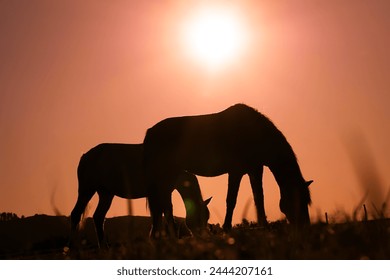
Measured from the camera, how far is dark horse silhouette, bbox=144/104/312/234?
31.9ft

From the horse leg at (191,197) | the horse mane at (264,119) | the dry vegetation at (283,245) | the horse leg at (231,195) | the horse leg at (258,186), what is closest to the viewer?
the dry vegetation at (283,245)

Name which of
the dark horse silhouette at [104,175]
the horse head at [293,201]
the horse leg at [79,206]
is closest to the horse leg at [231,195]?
the horse head at [293,201]

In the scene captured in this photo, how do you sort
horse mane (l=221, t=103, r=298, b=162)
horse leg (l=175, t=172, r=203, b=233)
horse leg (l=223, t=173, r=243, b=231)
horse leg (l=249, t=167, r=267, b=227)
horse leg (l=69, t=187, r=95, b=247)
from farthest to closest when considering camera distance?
horse leg (l=69, t=187, r=95, b=247), horse leg (l=175, t=172, r=203, b=233), horse mane (l=221, t=103, r=298, b=162), horse leg (l=223, t=173, r=243, b=231), horse leg (l=249, t=167, r=267, b=227)

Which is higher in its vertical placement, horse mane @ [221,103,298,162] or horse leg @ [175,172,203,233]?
horse mane @ [221,103,298,162]

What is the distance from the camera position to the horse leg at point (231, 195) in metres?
9.21

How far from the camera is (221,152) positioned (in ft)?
34.4

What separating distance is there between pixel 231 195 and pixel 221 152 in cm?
115

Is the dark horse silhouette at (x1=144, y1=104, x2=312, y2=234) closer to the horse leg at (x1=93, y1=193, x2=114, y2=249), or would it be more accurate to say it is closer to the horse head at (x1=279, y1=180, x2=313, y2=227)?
the horse head at (x1=279, y1=180, x2=313, y2=227)

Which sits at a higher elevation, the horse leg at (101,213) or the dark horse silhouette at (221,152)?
the dark horse silhouette at (221,152)

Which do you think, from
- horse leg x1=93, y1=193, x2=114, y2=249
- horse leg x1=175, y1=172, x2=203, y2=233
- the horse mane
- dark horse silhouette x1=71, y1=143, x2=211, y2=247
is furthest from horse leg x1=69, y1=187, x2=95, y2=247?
the horse mane

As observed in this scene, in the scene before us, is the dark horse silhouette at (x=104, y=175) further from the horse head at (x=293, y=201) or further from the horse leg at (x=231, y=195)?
the horse head at (x=293, y=201)

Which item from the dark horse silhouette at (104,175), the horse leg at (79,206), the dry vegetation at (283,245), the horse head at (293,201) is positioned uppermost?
the dark horse silhouette at (104,175)

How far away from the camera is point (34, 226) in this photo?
1986cm
